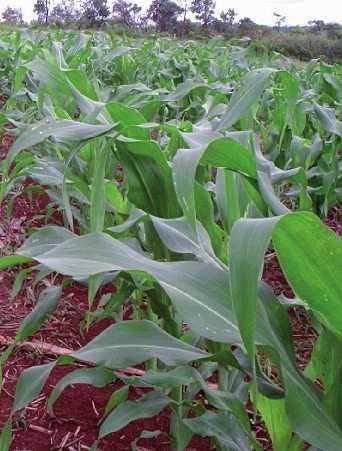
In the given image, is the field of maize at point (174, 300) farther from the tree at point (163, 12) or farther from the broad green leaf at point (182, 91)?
the tree at point (163, 12)

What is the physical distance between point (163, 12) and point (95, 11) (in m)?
4.02

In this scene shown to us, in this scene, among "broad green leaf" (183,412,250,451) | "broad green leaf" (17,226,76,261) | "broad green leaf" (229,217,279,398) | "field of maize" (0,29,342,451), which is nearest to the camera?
"broad green leaf" (229,217,279,398)

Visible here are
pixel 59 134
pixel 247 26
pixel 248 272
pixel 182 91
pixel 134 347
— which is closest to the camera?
pixel 248 272

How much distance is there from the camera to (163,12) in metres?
30.6

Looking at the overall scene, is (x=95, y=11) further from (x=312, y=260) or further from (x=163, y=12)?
(x=312, y=260)

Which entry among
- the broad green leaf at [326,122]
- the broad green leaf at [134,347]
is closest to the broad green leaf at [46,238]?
the broad green leaf at [134,347]

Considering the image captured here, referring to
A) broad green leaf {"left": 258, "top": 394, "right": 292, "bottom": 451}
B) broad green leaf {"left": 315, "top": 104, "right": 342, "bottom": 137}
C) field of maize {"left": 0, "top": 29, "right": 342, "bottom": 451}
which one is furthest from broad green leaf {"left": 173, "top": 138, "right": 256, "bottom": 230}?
broad green leaf {"left": 315, "top": 104, "right": 342, "bottom": 137}

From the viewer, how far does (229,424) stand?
1056 mm

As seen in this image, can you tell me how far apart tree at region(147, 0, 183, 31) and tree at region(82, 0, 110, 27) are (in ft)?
8.15

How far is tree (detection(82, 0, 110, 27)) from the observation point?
24.9 metres

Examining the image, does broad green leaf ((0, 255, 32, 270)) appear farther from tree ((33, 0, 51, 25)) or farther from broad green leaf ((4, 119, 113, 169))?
tree ((33, 0, 51, 25))

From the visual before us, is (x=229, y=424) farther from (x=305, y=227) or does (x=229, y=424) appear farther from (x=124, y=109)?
(x=124, y=109)

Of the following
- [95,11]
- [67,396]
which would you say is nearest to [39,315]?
[67,396]

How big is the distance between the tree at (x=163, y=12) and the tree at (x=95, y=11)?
2.49 m
